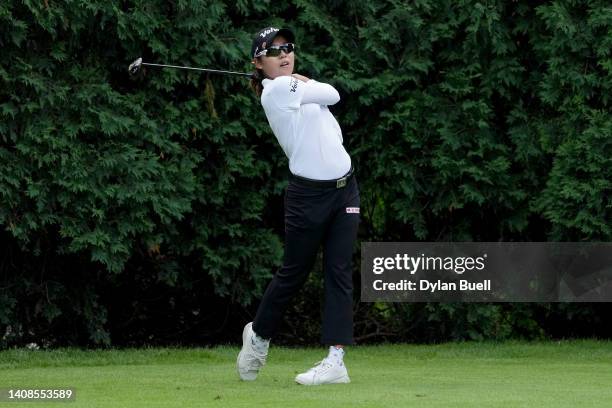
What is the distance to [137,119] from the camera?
27.6 ft

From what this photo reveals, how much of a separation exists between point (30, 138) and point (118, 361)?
1572mm

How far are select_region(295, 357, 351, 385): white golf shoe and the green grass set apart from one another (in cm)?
6

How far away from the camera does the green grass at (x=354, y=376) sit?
5672 mm

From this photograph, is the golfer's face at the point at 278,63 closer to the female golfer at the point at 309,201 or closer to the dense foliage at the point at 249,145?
the female golfer at the point at 309,201

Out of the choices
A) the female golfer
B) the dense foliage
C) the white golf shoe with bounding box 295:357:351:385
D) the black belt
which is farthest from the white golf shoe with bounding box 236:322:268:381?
the dense foliage

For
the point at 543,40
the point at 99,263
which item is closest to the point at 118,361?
the point at 99,263

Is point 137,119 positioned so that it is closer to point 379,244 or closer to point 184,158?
point 184,158

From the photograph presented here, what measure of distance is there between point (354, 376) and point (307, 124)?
62.0 inches

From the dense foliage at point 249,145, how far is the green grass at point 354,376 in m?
0.65

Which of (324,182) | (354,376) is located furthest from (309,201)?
(354,376)

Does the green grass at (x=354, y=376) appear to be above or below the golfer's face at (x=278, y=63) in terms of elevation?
below

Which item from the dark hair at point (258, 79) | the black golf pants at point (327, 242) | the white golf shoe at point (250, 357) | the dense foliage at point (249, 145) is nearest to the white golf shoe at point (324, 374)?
the black golf pants at point (327, 242)

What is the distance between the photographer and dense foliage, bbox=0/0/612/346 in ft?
26.8

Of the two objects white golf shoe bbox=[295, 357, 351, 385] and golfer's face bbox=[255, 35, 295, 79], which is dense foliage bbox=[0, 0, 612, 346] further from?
white golf shoe bbox=[295, 357, 351, 385]
